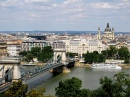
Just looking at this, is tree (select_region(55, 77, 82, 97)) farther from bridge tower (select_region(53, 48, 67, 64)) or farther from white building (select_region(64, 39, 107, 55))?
white building (select_region(64, 39, 107, 55))

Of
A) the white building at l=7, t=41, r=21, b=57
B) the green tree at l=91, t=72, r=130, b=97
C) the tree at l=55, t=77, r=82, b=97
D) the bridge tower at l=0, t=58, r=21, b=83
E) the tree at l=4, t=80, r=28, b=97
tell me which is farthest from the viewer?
the white building at l=7, t=41, r=21, b=57

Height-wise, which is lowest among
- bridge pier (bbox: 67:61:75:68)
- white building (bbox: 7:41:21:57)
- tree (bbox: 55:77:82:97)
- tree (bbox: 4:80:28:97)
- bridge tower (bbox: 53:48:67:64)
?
tree (bbox: 55:77:82:97)

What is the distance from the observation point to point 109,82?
12.1m

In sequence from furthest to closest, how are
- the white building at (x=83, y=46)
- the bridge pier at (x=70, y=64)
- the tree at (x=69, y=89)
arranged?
the white building at (x=83, y=46) < the bridge pier at (x=70, y=64) < the tree at (x=69, y=89)

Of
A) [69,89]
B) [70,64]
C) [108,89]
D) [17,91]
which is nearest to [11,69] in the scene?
[69,89]

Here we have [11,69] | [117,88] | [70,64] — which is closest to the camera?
[117,88]

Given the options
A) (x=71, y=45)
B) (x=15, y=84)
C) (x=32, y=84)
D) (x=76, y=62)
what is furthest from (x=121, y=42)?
(x=15, y=84)

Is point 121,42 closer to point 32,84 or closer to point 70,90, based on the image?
point 32,84

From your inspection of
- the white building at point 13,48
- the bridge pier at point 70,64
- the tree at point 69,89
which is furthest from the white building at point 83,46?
the tree at point 69,89

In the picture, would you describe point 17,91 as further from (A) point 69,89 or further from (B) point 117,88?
(A) point 69,89

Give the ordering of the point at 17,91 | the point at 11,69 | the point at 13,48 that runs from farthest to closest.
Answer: the point at 13,48, the point at 11,69, the point at 17,91

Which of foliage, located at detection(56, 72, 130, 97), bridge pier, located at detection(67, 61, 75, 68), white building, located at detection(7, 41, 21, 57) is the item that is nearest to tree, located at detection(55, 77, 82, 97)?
foliage, located at detection(56, 72, 130, 97)

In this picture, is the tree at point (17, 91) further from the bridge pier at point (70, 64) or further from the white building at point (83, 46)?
the white building at point (83, 46)

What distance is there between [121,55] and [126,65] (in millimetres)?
5329
